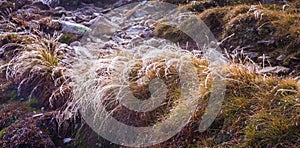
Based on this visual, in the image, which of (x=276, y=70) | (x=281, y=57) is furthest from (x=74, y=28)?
(x=276, y=70)

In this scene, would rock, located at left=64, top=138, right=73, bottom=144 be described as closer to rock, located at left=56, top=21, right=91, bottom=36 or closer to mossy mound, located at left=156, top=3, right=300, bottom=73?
mossy mound, located at left=156, top=3, right=300, bottom=73

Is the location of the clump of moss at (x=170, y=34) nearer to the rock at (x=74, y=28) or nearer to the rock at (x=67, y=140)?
the rock at (x=74, y=28)

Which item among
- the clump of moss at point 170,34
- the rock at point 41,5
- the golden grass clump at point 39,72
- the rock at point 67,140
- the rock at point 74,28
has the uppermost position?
the rock at point 41,5

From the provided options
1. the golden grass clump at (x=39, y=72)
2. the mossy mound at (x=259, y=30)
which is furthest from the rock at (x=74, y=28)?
the mossy mound at (x=259, y=30)

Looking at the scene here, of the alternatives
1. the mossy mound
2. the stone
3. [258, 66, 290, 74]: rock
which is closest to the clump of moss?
the mossy mound

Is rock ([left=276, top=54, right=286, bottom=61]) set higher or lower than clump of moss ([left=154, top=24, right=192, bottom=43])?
lower

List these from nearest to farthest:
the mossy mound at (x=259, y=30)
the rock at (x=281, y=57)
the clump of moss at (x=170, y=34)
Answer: the rock at (x=281, y=57) → the mossy mound at (x=259, y=30) → the clump of moss at (x=170, y=34)

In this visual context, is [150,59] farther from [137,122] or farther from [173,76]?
[137,122]

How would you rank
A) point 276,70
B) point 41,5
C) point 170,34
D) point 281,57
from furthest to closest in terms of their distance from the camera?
point 41,5 → point 170,34 → point 281,57 → point 276,70

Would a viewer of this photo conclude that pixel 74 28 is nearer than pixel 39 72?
No

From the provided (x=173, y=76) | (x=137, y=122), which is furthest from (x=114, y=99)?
(x=173, y=76)

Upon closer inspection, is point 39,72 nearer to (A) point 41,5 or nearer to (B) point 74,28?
(B) point 74,28
